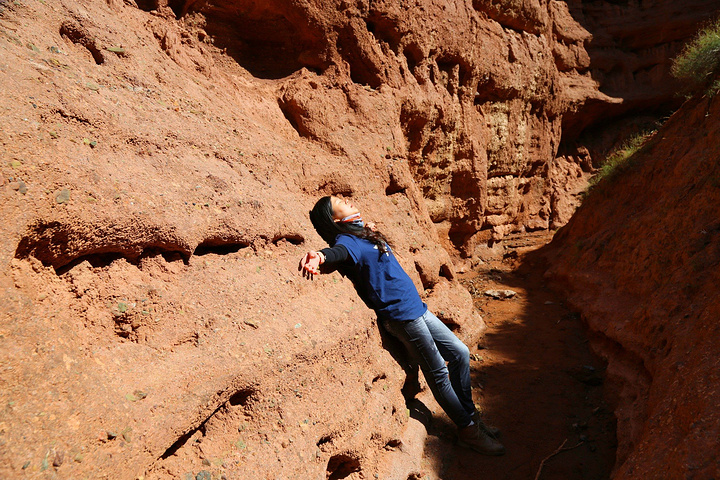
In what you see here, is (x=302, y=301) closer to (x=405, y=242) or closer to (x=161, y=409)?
(x=161, y=409)

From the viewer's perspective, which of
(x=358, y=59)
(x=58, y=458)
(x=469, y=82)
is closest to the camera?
(x=58, y=458)

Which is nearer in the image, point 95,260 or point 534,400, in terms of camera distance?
point 95,260

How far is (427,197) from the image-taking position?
6711 millimetres

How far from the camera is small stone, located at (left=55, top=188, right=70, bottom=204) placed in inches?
72.3

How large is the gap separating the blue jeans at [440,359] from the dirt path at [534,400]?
353 mm

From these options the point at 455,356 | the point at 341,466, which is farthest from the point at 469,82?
the point at 341,466

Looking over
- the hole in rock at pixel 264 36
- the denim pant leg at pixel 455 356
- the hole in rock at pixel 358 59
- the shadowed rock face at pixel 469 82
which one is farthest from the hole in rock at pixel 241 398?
the hole in rock at pixel 358 59

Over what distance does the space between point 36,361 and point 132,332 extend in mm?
445

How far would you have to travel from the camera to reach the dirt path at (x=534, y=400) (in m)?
3.22

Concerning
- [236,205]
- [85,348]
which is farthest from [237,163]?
[85,348]

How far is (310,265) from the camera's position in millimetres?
2771

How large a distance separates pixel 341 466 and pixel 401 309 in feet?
3.41

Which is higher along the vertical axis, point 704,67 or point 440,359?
point 704,67

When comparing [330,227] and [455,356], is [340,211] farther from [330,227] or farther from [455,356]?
[455,356]
